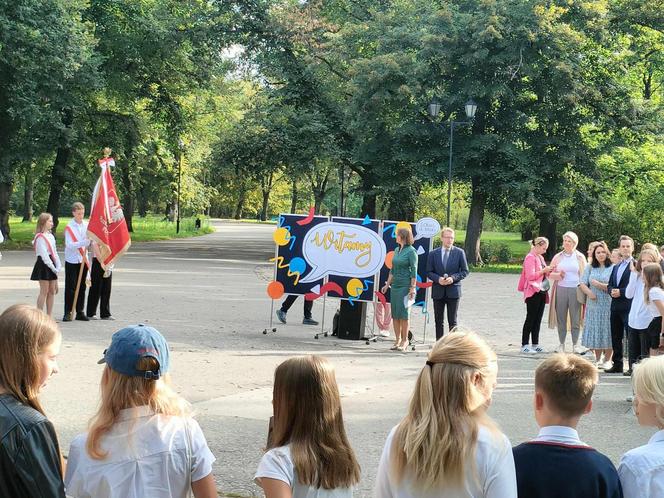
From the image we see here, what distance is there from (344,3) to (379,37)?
7.39 m

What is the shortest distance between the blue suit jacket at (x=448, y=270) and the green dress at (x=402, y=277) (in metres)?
0.44

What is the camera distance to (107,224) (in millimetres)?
16266

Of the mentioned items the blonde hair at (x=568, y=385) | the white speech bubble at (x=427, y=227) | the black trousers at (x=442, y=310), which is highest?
the white speech bubble at (x=427, y=227)

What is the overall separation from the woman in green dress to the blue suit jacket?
0.43 m

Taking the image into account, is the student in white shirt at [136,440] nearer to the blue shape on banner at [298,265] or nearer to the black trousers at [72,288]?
the blue shape on banner at [298,265]

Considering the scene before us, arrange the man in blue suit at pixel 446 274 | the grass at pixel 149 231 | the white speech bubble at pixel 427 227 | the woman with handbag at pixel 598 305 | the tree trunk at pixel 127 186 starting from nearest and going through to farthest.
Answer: the woman with handbag at pixel 598 305 → the man in blue suit at pixel 446 274 → the white speech bubble at pixel 427 227 → the tree trunk at pixel 127 186 → the grass at pixel 149 231

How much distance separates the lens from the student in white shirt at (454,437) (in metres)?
3.07

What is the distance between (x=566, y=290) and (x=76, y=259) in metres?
8.45

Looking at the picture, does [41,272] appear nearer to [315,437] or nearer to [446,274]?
[446,274]

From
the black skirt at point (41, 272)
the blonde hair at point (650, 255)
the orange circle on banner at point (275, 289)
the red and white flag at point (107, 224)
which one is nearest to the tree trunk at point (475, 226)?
the orange circle on banner at point (275, 289)

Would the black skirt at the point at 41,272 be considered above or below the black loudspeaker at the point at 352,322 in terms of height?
above

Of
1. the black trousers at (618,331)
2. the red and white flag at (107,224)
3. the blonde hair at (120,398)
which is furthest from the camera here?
the red and white flag at (107,224)

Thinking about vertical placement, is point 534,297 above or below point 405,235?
below

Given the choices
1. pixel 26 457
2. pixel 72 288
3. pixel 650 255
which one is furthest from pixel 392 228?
pixel 26 457
